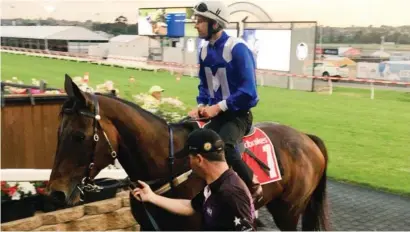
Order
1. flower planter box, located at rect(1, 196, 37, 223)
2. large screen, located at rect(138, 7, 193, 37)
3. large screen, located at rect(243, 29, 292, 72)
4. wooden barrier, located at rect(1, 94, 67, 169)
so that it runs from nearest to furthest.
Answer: flower planter box, located at rect(1, 196, 37, 223)
wooden barrier, located at rect(1, 94, 67, 169)
large screen, located at rect(243, 29, 292, 72)
large screen, located at rect(138, 7, 193, 37)

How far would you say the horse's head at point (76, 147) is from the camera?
115 inches

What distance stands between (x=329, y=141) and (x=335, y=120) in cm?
280

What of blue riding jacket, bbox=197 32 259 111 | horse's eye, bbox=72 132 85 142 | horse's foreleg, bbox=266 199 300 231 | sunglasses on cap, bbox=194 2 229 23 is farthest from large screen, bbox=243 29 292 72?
horse's eye, bbox=72 132 85 142

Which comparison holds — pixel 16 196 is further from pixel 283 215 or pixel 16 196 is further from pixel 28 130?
pixel 283 215

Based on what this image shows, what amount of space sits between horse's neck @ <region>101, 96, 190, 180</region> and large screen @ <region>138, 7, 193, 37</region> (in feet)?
83.4

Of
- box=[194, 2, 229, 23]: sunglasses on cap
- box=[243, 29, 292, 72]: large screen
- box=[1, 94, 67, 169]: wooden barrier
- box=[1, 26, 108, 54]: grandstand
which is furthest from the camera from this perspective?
box=[1, 26, 108, 54]: grandstand

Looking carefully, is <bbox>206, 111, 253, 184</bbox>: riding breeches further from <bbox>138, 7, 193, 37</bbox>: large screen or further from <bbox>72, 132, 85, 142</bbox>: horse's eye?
<bbox>138, 7, 193, 37</bbox>: large screen

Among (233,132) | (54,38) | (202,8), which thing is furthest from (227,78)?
(54,38)

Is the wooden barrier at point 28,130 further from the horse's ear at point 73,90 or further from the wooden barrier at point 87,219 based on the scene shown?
the horse's ear at point 73,90

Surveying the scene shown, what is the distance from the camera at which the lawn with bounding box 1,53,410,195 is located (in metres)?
9.00

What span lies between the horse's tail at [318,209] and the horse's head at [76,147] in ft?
8.16

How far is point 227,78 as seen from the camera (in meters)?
3.52

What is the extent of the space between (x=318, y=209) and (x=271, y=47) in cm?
2041

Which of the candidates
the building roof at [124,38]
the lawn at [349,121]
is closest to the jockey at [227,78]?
the lawn at [349,121]
